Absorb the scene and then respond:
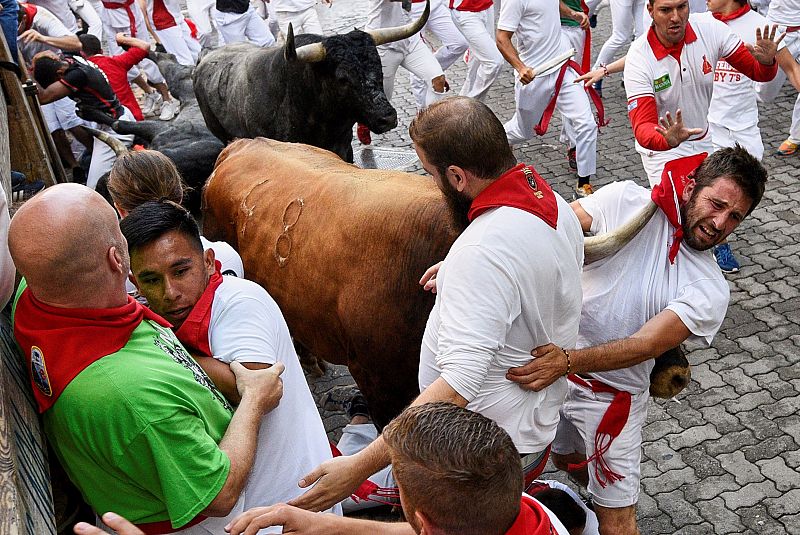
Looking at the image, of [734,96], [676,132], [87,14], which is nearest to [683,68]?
[676,132]

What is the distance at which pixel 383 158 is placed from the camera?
9.05 metres

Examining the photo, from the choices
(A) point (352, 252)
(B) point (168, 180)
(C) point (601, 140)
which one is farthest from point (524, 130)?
(B) point (168, 180)

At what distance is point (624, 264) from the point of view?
3523 millimetres

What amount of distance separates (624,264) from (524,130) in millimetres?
4698

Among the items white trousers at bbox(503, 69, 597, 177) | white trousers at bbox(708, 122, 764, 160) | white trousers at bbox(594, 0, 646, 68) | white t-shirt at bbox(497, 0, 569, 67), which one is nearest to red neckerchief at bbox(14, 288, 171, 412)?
white trousers at bbox(708, 122, 764, 160)

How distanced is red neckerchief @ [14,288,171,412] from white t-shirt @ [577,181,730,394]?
2.03 meters

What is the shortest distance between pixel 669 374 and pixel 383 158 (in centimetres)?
589

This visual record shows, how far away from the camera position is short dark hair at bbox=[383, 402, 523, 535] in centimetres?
180

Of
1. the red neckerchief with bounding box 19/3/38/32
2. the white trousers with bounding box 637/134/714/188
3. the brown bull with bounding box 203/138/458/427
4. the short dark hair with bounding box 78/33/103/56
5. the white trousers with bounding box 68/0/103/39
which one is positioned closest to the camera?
the brown bull with bounding box 203/138/458/427

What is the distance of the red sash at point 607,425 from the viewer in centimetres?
357

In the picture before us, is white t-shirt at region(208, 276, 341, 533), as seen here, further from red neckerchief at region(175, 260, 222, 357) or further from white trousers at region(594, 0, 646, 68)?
white trousers at region(594, 0, 646, 68)

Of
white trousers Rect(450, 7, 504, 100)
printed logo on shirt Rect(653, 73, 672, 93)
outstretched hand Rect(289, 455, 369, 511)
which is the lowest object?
white trousers Rect(450, 7, 504, 100)

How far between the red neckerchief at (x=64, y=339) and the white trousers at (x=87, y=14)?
10600 mm

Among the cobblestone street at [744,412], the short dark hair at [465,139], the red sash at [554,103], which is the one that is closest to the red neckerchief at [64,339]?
the short dark hair at [465,139]
